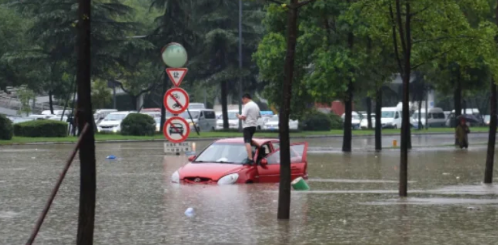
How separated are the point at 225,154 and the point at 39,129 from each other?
33.3m

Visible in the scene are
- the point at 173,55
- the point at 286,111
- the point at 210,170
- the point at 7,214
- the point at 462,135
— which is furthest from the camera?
the point at 462,135

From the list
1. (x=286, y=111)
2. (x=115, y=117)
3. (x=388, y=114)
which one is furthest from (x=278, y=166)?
(x=388, y=114)

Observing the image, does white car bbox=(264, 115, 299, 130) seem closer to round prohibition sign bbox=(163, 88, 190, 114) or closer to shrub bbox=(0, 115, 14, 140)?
shrub bbox=(0, 115, 14, 140)

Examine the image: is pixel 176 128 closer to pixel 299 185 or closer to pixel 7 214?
pixel 299 185

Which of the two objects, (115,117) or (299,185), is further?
(115,117)

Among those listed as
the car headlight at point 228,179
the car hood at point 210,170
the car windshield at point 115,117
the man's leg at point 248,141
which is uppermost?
the man's leg at point 248,141

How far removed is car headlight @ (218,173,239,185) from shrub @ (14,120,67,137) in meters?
34.3

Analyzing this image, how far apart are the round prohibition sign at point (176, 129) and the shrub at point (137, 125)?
2864cm

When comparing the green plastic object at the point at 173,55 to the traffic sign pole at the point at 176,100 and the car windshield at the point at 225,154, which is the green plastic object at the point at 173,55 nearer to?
the traffic sign pole at the point at 176,100

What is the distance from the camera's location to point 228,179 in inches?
907

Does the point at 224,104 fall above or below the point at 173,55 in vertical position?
below

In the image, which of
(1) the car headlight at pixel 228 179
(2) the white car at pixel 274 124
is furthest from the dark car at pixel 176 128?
(2) the white car at pixel 274 124

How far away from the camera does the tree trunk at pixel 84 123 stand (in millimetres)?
11016

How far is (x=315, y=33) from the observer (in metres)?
44.5
